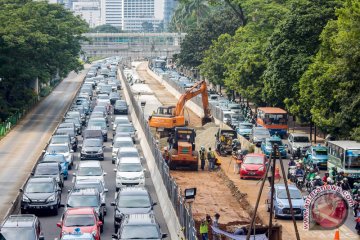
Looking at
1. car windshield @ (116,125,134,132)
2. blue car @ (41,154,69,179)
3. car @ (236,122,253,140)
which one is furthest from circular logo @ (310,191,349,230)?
car @ (236,122,253,140)

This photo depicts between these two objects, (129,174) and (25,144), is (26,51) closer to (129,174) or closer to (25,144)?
(25,144)

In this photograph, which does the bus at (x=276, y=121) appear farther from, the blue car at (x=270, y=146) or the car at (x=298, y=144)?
the blue car at (x=270, y=146)

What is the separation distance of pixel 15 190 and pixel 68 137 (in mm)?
15408

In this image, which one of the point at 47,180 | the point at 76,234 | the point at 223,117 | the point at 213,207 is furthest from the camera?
the point at 223,117

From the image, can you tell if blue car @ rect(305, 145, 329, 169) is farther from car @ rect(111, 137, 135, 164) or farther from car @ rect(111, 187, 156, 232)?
car @ rect(111, 187, 156, 232)

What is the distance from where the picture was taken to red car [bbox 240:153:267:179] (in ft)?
181

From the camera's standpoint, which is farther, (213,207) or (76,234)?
(213,207)

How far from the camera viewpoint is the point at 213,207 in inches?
1850

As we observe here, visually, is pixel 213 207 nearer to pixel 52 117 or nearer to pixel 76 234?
pixel 76 234

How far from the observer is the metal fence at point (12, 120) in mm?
78694

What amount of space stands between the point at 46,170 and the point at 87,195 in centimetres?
949

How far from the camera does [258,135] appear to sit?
231 feet

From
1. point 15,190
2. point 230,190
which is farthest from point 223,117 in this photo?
point 15,190

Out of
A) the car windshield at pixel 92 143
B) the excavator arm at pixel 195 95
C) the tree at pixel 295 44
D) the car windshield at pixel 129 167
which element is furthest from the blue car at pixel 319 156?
the excavator arm at pixel 195 95
